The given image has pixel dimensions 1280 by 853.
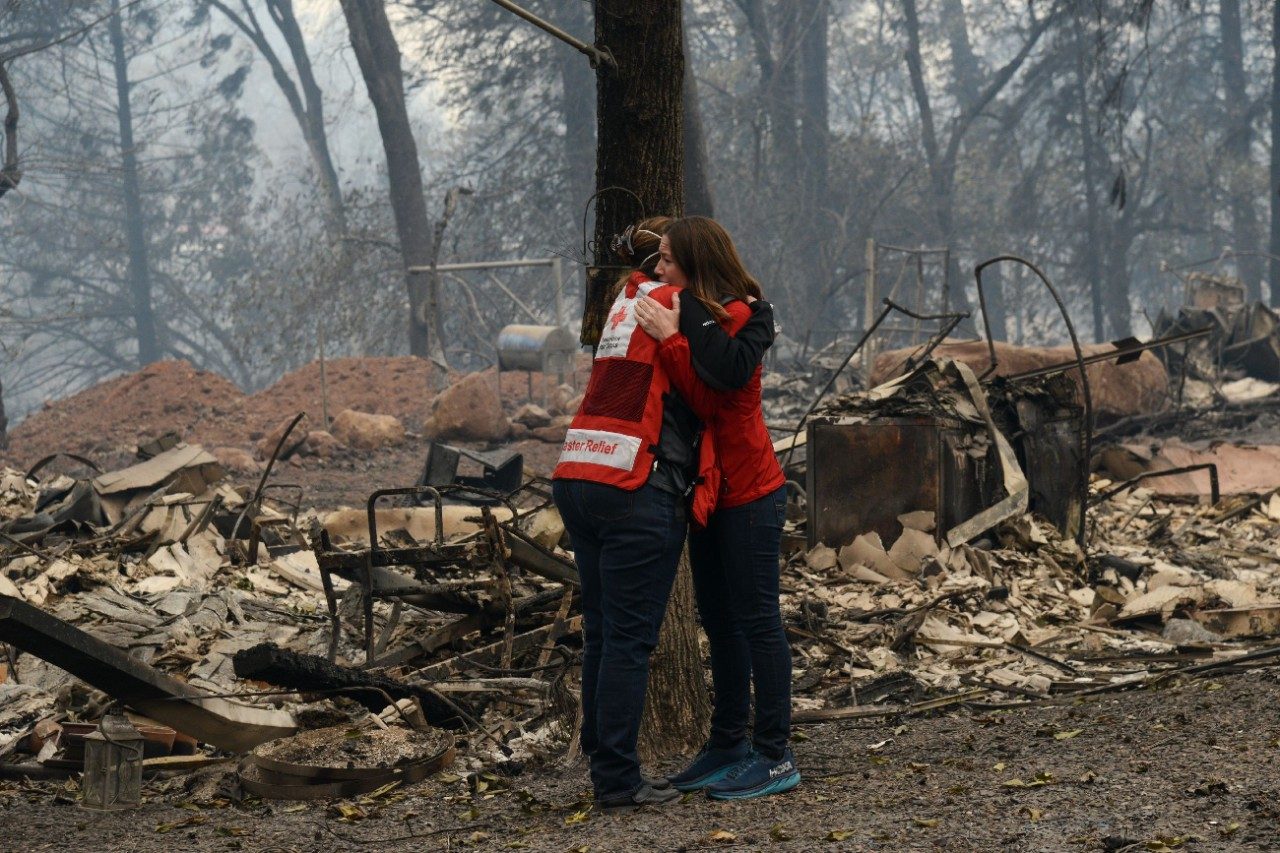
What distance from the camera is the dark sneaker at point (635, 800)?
3.96 meters

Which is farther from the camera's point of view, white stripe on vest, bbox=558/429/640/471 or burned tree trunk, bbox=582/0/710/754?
burned tree trunk, bbox=582/0/710/754

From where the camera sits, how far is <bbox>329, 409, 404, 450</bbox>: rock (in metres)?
18.5

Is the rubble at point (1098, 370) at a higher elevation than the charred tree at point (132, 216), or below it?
below

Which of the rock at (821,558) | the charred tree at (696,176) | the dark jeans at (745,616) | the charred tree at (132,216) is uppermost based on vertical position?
the charred tree at (132,216)

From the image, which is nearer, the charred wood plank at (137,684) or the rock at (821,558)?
the charred wood plank at (137,684)

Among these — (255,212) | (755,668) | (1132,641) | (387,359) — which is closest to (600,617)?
(755,668)

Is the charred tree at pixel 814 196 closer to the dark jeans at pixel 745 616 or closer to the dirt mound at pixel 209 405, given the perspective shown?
the dirt mound at pixel 209 405

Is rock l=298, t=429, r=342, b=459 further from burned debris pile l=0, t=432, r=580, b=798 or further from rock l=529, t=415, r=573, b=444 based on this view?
burned debris pile l=0, t=432, r=580, b=798

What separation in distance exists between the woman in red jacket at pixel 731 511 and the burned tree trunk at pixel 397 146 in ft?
79.6

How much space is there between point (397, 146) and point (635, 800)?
26487mm

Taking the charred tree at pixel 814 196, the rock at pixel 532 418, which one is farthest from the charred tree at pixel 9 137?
the charred tree at pixel 814 196

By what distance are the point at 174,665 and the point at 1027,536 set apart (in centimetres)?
509

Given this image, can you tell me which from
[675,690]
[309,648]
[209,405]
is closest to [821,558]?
[309,648]

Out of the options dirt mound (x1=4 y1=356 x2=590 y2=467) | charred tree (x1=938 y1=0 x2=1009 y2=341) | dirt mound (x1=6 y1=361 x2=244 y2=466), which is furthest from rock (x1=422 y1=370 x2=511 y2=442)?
charred tree (x1=938 y1=0 x2=1009 y2=341)
